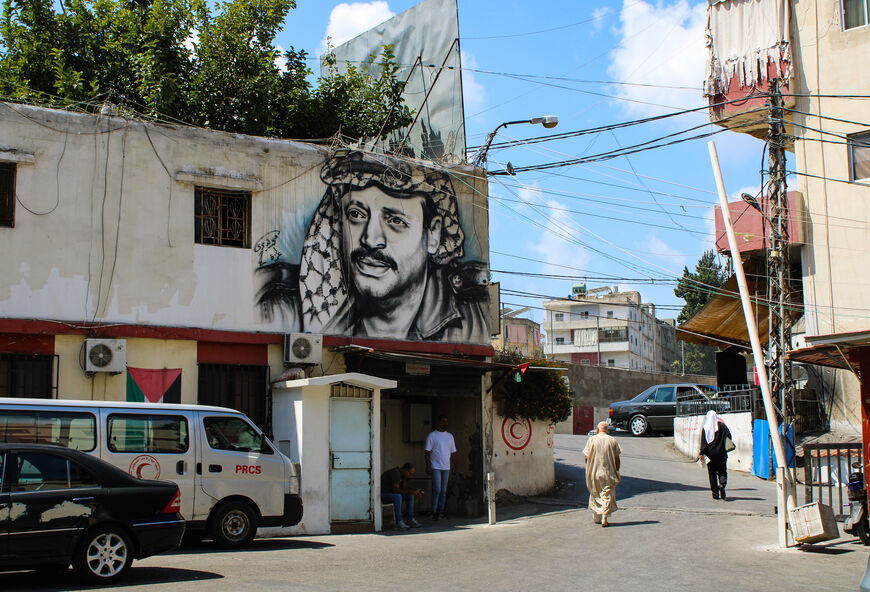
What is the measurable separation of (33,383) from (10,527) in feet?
19.3

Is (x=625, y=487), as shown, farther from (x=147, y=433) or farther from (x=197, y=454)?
(x=147, y=433)

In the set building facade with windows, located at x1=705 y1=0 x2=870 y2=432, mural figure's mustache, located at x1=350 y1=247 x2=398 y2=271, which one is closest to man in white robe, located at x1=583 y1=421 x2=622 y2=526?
mural figure's mustache, located at x1=350 y1=247 x2=398 y2=271

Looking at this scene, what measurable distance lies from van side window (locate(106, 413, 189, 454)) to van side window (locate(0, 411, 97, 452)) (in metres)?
0.29

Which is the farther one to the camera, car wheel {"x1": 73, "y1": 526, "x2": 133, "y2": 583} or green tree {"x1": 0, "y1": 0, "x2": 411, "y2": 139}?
green tree {"x1": 0, "y1": 0, "x2": 411, "y2": 139}

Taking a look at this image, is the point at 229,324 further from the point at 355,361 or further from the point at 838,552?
the point at 838,552

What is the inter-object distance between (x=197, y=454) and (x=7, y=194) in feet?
18.4

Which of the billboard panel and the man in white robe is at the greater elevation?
the billboard panel

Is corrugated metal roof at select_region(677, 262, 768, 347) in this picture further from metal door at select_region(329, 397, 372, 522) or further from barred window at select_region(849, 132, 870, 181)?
metal door at select_region(329, 397, 372, 522)

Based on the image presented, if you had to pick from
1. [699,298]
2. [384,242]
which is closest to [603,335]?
[699,298]

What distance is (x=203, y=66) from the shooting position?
21688 millimetres

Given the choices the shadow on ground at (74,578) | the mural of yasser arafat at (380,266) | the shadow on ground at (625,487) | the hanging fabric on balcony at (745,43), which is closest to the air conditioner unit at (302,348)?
the mural of yasser arafat at (380,266)

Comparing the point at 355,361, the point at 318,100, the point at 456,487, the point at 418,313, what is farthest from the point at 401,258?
the point at 318,100

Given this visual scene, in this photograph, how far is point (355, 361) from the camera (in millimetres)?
16453

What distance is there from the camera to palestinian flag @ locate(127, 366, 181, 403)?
14.5 meters
